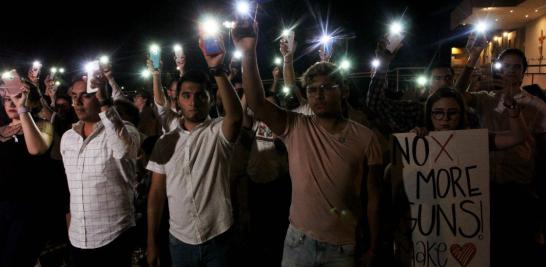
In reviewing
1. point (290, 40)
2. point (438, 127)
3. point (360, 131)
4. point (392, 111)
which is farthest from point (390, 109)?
point (360, 131)

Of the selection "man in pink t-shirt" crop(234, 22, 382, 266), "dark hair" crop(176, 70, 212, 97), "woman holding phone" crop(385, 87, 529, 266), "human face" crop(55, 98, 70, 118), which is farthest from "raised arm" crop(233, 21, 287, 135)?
"human face" crop(55, 98, 70, 118)

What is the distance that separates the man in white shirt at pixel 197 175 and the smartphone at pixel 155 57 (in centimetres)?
262

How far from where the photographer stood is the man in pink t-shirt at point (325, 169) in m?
2.78

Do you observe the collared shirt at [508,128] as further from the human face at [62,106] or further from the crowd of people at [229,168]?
the human face at [62,106]

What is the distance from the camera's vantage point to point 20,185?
153 inches

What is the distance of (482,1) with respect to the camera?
2169 centimetres

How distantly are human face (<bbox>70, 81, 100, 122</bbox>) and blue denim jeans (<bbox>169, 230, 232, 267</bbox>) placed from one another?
138cm

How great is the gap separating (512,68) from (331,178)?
288 cm

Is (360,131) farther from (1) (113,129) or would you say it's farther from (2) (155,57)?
(2) (155,57)

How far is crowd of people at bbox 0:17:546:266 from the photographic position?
2.82 meters

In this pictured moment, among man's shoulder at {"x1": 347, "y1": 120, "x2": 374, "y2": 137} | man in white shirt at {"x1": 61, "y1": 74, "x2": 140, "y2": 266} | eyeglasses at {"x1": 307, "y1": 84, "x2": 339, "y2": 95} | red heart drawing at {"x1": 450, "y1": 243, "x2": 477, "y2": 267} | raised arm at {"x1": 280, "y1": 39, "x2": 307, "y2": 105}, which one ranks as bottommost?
red heart drawing at {"x1": 450, "y1": 243, "x2": 477, "y2": 267}

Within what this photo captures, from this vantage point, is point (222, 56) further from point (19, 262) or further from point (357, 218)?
point (19, 262)

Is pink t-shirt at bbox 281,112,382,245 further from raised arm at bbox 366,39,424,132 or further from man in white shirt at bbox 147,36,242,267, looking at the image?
raised arm at bbox 366,39,424,132

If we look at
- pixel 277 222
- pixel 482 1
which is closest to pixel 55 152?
pixel 277 222
